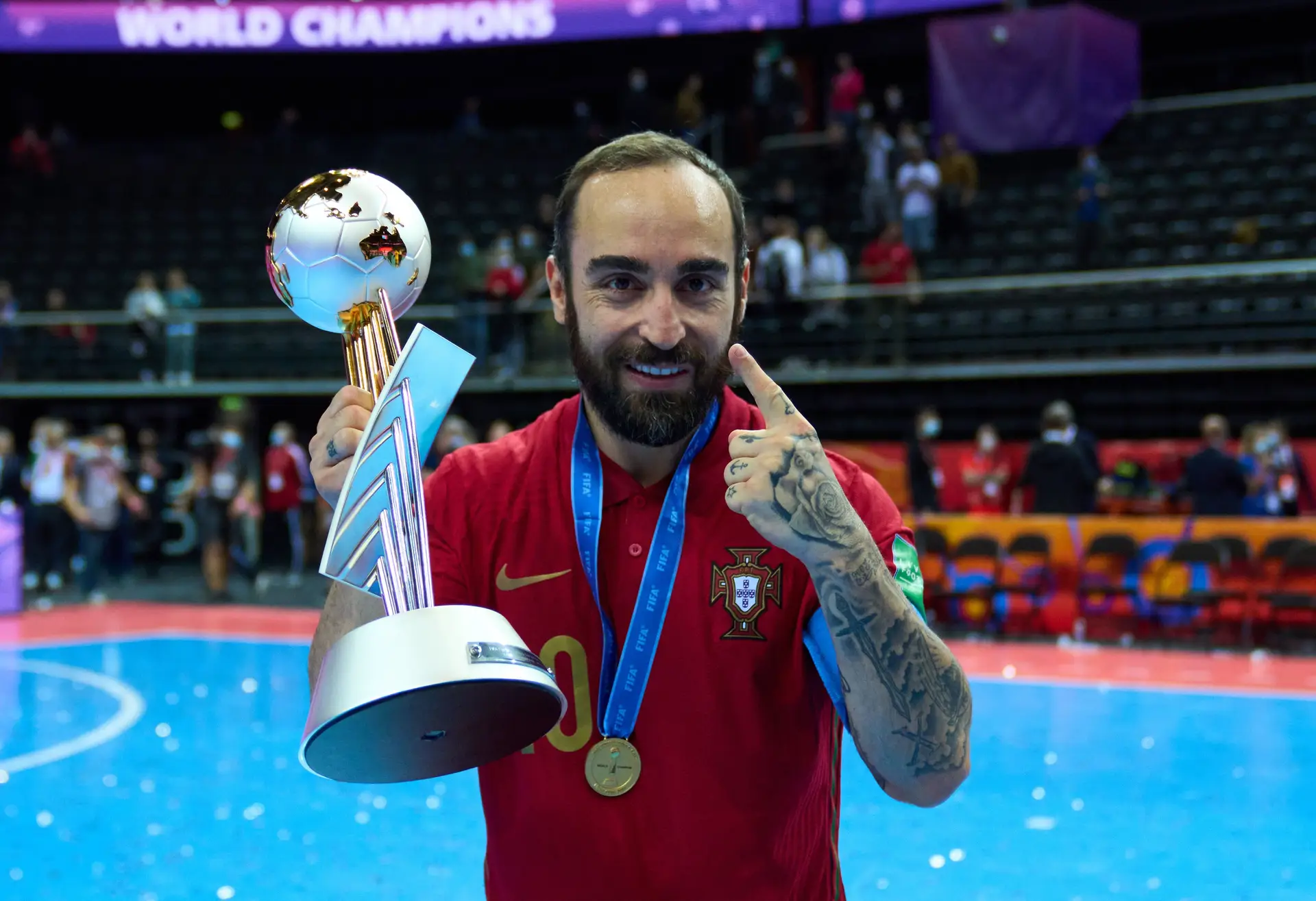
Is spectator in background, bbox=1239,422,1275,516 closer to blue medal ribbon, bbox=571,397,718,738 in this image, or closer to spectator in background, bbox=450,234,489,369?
spectator in background, bbox=450,234,489,369

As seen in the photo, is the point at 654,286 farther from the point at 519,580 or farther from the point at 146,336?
the point at 146,336

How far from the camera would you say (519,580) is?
2172 millimetres

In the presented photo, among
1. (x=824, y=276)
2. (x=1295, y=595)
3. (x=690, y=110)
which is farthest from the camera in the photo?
(x=690, y=110)

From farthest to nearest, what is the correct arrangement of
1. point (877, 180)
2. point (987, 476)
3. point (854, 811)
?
point (877, 180), point (987, 476), point (854, 811)

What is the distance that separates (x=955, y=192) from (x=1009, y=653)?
27.3 ft

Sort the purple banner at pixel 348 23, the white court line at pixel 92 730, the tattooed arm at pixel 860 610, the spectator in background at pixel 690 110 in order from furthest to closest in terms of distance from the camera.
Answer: the purple banner at pixel 348 23, the spectator in background at pixel 690 110, the white court line at pixel 92 730, the tattooed arm at pixel 860 610

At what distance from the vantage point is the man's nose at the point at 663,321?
6.49ft

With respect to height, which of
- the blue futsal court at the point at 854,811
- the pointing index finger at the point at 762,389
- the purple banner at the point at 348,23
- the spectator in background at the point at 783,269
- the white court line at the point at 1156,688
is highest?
the purple banner at the point at 348,23

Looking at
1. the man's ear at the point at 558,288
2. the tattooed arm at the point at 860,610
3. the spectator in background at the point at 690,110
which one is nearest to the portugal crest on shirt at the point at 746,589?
the tattooed arm at the point at 860,610

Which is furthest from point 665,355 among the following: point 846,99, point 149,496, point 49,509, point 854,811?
point 846,99

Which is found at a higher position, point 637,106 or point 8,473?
point 637,106

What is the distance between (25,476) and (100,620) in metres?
5.44

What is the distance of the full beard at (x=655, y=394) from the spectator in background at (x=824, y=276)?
13537 mm

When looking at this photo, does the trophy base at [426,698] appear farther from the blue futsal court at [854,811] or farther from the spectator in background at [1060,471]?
the spectator in background at [1060,471]
